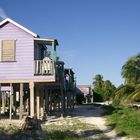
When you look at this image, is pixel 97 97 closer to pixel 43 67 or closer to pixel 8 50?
pixel 8 50

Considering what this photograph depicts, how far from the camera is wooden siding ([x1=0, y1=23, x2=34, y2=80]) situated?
28.2m

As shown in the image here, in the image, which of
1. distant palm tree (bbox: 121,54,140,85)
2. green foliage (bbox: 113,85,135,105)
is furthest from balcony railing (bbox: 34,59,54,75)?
distant palm tree (bbox: 121,54,140,85)

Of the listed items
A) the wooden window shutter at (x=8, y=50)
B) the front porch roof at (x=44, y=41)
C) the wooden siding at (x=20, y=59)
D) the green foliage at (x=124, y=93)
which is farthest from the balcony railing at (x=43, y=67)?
the green foliage at (x=124, y=93)

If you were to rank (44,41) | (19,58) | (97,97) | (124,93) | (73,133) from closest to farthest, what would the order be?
(73,133)
(19,58)
(44,41)
(124,93)
(97,97)

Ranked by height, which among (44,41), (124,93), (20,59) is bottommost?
(124,93)

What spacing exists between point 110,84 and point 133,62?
58.7m

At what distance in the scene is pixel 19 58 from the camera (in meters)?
28.3

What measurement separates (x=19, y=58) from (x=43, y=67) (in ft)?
5.90

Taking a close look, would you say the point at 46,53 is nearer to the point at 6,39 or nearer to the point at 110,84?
the point at 6,39

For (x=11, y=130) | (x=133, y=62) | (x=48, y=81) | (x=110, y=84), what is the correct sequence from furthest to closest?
(x=110, y=84) → (x=133, y=62) → (x=48, y=81) → (x=11, y=130)

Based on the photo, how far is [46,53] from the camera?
32.2 meters

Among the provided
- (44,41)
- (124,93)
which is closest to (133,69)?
(124,93)

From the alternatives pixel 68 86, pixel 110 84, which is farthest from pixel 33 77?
pixel 110 84

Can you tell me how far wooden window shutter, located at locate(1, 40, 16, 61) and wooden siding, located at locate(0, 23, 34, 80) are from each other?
267 mm
